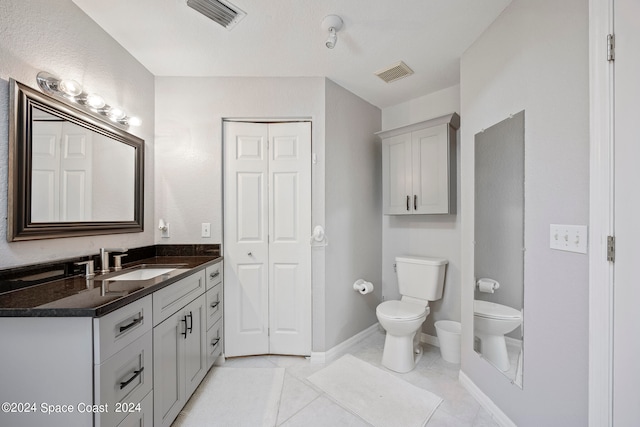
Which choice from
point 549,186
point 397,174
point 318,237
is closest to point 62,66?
point 318,237

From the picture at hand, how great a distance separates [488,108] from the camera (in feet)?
Result: 5.48

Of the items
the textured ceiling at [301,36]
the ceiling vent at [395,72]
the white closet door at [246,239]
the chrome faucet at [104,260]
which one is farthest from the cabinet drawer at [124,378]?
the ceiling vent at [395,72]

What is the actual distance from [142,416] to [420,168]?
8.26 feet

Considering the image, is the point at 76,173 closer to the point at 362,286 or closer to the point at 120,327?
the point at 120,327

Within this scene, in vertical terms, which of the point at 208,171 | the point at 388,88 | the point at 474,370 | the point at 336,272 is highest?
the point at 388,88

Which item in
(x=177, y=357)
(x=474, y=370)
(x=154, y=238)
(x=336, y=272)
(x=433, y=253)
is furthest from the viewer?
(x=433, y=253)

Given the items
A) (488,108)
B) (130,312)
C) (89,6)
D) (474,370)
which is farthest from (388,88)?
(130,312)

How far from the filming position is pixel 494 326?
5.30ft

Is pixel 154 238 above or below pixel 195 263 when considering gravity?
above

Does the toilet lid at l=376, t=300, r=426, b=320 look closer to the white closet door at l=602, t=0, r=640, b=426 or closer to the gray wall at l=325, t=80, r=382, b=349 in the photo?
the gray wall at l=325, t=80, r=382, b=349

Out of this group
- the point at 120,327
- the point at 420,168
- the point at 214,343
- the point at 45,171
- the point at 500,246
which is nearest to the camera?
the point at 120,327

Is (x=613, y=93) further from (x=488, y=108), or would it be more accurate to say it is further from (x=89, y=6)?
(x=89, y=6)

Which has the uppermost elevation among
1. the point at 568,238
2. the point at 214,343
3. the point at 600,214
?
the point at 600,214

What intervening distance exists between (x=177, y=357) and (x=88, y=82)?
1.74 metres
